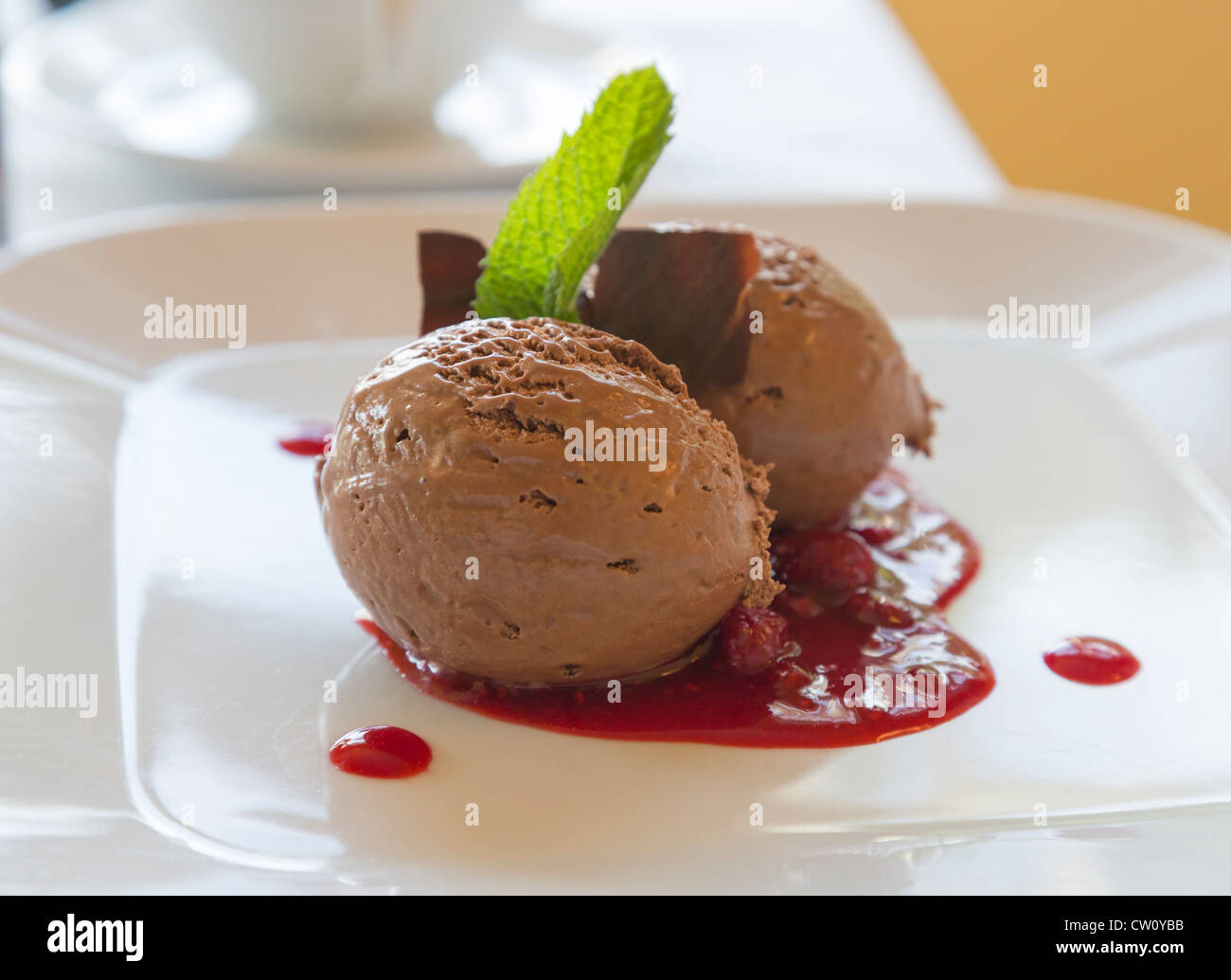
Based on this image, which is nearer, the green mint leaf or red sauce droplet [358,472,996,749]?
red sauce droplet [358,472,996,749]

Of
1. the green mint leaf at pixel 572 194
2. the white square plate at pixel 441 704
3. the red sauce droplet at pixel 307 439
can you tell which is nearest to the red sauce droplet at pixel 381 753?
the white square plate at pixel 441 704

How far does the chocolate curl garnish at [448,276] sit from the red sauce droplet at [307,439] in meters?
0.27

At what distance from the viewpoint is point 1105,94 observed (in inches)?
198

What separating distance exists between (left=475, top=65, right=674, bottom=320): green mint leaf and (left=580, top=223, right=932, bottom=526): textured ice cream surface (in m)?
0.05

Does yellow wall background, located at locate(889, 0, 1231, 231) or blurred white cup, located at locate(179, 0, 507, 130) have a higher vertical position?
yellow wall background, located at locate(889, 0, 1231, 231)

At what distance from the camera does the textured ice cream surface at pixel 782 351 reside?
142 cm

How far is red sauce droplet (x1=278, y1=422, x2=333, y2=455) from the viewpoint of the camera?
171 cm

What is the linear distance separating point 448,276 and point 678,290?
0.92 feet

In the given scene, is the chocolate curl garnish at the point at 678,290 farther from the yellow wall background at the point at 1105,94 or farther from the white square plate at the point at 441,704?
the yellow wall background at the point at 1105,94

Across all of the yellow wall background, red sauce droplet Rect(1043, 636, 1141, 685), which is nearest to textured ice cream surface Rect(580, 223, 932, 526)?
red sauce droplet Rect(1043, 636, 1141, 685)

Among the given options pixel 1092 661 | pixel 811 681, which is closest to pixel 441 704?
pixel 811 681

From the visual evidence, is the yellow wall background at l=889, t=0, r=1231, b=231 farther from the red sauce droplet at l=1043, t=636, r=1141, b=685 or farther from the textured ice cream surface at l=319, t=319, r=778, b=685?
the textured ice cream surface at l=319, t=319, r=778, b=685

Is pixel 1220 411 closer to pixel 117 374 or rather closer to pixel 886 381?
pixel 886 381

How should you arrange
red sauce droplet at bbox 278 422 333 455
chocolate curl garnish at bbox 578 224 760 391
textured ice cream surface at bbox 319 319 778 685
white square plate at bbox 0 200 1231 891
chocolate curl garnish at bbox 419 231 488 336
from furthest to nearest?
red sauce droplet at bbox 278 422 333 455, chocolate curl garnish at bbox 419 231 488 336, chocolate curl garnish at bbox 578 224 760 391, textured ice cream surface at bbox 319 319 778 685, white square plate at bbox 0 200 1231 891
